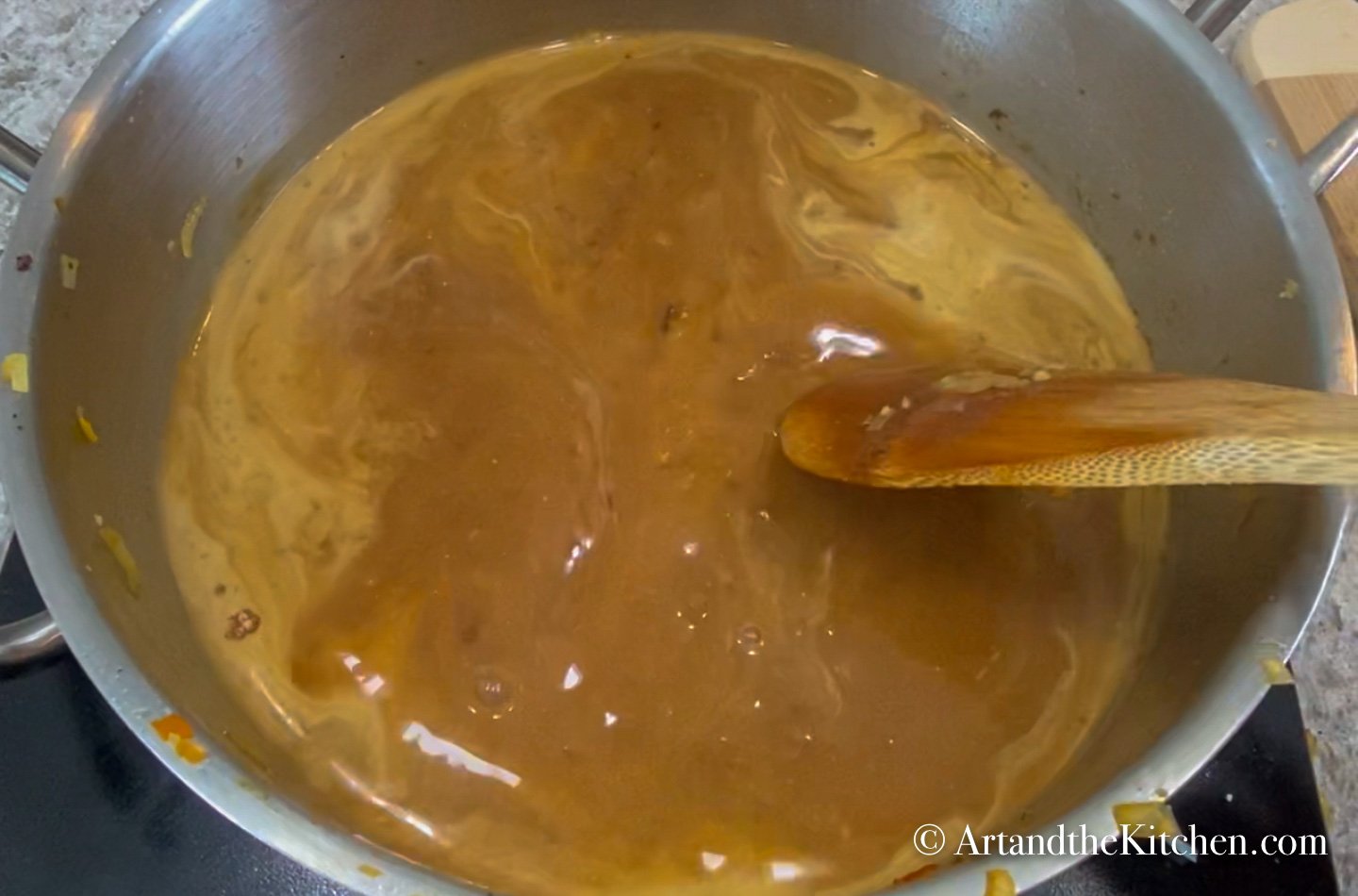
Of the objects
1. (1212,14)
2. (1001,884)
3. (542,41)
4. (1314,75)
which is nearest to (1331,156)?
(1212,14)

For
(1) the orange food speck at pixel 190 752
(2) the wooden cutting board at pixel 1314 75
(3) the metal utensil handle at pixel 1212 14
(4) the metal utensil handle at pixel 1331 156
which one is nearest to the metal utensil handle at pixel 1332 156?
(4) the metal utensil handle at pixel 1331 156

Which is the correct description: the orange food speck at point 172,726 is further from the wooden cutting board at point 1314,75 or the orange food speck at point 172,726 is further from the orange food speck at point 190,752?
the wooden cutting board at point 1314,75

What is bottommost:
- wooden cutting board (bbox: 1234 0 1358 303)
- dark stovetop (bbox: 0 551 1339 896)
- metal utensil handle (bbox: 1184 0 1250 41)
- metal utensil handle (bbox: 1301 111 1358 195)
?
dark stovetop (bbox: 0 551 1339 896)

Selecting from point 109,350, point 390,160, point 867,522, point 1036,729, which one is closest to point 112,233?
point 109,350

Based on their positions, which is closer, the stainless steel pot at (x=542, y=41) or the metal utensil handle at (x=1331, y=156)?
the stainless steel pot at (x=542, y=41)

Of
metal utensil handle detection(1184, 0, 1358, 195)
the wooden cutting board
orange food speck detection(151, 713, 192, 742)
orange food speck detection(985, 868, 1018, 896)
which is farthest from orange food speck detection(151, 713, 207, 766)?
the wooden cutting board

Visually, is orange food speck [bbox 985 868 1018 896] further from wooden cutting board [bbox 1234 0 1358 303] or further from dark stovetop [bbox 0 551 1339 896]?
wooden cutting board [bbox 1234 0 1358 303]
